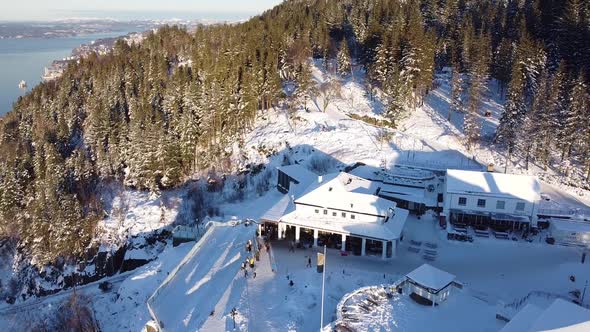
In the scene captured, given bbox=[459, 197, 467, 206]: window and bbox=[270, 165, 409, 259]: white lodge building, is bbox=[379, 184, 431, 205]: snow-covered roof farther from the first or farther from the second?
bbox=[270, 165, 409, 259]: white lodge building

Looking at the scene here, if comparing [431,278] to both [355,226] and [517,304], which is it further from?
[355,226]

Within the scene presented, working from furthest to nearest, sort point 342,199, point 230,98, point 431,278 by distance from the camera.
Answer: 1. point 230,98
2. point 342,199
3. point 431,278

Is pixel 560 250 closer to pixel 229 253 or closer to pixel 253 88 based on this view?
pixel 229 253

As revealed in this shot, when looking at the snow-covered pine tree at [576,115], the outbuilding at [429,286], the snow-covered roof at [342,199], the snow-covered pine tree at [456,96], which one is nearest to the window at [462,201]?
the snow-covered roof at [342,199]

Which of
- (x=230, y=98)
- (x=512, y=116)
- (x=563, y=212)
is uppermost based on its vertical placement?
(x=230, y=98)

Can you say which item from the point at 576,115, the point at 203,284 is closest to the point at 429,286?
the point at 203,284

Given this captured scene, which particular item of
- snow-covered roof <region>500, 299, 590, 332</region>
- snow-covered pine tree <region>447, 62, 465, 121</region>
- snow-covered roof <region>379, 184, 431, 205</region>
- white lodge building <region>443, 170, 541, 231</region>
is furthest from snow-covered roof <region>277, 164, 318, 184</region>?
snow-covered pine tree <region>447, 62, 465, 121</region>

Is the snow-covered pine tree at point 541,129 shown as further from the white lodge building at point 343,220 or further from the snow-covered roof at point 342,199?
the snow-covered roof at point 342,199
